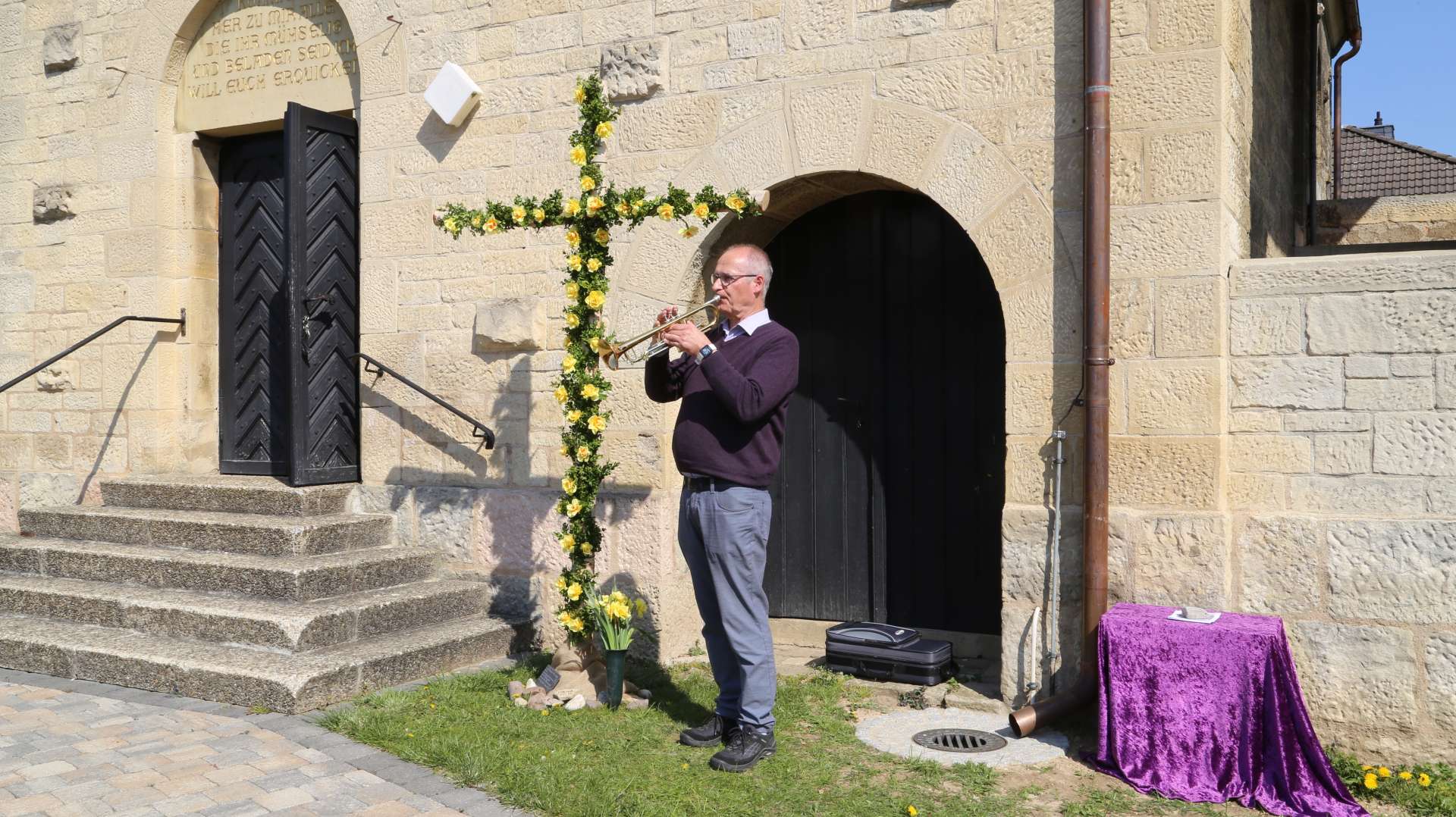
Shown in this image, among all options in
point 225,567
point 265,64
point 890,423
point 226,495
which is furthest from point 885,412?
point 265,64

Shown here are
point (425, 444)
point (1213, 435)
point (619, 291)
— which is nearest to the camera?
point (1213, 435)

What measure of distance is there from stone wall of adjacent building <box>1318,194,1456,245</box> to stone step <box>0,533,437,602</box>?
22.2ft

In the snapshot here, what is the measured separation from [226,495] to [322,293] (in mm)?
1225

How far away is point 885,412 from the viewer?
19.6 feet

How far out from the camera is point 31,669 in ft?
18.3

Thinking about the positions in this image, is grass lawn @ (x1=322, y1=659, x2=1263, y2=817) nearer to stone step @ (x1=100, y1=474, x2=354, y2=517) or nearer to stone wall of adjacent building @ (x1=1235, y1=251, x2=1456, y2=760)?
stone wall of adjacent building @ (x1=1235, y1=251, x2=1456, y2=760)

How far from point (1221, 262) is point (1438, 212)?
5.20 metres

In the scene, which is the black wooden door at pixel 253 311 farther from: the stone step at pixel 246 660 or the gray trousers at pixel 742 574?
the gray trousers at pixel 742 574

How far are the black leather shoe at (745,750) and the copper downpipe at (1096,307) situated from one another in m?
1.05

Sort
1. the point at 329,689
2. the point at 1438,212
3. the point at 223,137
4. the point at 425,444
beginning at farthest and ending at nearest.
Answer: the point at 1438,212 < the point at 223,137 < the point at 425,444 < the point at 329,689

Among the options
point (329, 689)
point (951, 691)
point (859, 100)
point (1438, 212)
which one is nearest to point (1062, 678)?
point (951, 691)

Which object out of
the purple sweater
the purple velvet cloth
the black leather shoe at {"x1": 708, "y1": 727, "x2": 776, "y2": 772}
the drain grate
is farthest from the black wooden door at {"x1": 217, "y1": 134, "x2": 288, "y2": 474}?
the purple velvet cloth

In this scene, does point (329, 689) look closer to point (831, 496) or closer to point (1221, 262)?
point (831, 496)

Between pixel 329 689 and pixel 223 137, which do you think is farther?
pixel 223 137
